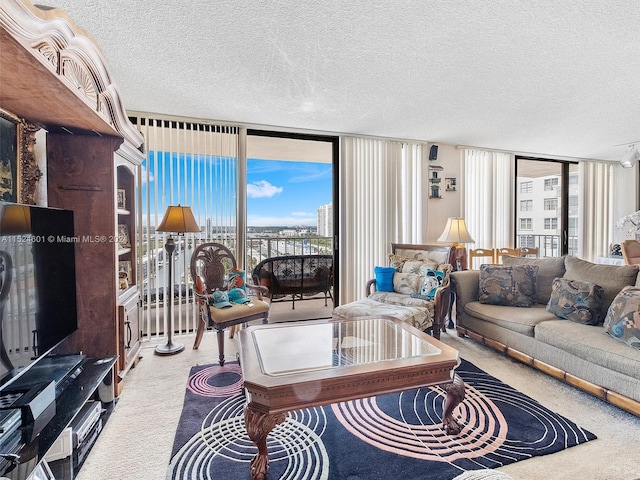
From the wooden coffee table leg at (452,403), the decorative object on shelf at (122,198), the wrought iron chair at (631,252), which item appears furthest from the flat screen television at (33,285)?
the wrought iron chair at (631,252)

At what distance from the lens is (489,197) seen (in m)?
5.04

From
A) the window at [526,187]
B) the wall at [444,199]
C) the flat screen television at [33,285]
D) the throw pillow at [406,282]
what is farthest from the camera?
the window at [526,187]

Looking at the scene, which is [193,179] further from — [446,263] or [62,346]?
[446,263]

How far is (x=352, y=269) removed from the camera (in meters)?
4.29

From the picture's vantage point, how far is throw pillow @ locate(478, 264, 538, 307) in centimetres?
300

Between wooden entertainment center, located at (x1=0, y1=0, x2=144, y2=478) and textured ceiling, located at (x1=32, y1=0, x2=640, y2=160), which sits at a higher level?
textured ceiling, located at (x1=32, y1=0, x2=640, y2=160)

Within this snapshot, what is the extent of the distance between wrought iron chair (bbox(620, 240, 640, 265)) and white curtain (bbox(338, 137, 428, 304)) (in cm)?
238

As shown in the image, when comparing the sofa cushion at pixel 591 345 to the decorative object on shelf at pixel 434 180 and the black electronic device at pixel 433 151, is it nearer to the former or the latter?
the decorative object on shelf at pixel 434 180

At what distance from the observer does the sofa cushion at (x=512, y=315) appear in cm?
260

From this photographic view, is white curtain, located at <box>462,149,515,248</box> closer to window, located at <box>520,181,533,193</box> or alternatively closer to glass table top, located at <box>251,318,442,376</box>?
window, located at <box>520,181,533,193</box>

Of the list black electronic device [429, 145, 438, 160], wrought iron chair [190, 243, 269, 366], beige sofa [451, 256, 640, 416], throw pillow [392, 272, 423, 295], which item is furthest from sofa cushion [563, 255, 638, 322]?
wrought iron chair [190, 243, 269, 366]

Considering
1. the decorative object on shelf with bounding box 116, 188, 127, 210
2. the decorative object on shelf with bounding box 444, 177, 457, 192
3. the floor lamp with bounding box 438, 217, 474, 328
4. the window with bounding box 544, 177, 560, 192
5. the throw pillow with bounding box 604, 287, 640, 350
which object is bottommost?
the throw pillow with bounding box 604, 287, 640, 350

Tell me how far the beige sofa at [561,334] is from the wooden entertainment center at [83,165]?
9.60 feet

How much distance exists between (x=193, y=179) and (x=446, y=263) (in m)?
2.85
